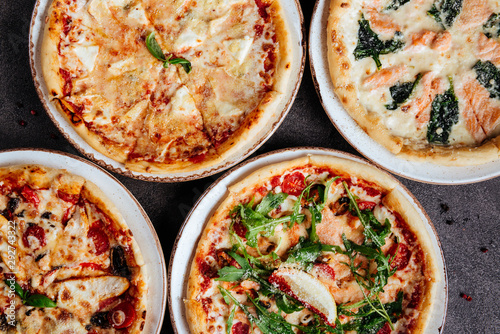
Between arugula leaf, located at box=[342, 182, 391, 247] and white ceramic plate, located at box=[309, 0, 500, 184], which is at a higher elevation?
white ceramic plate, located at box=[309, 0, 500, 184]

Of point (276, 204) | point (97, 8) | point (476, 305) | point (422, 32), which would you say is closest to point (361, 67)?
point (422, 32)

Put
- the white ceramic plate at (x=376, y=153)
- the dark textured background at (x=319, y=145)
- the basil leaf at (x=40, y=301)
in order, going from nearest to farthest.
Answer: the basil leaf at (x=40, y=301), the white ceramic plate at (x=376, y=153), the dark textured background at (x=319, y=145)

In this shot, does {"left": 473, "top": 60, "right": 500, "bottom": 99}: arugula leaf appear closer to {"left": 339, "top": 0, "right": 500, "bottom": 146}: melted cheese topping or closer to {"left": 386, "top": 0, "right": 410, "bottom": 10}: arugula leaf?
{"left": 339, "top": 0, "right": 500, "bottom": 146}: melted cheese topping

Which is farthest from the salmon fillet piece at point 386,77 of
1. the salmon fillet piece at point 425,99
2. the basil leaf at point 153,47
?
the basil leaf at point 153,47

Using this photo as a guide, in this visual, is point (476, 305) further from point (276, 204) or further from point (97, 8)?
point (97, 8)

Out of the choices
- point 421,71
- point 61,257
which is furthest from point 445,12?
point 61,257

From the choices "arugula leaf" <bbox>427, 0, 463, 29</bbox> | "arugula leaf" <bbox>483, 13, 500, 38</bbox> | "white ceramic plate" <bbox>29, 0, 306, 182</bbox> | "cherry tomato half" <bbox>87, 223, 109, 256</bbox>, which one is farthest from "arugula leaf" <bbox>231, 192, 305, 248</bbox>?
"arugula leaf" <bbox>483, 13, 500, 38</bbox>

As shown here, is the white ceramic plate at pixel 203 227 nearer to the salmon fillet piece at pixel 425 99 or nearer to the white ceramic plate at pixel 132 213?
the white ceramic plate at pixel 132 213
